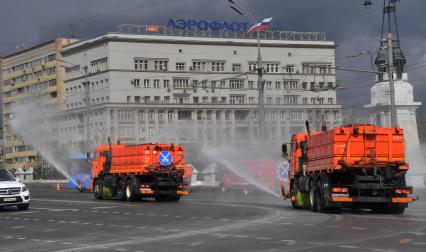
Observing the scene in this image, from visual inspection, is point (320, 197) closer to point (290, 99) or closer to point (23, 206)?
point (23, 206)

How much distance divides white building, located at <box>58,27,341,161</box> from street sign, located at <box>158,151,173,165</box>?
19.8m

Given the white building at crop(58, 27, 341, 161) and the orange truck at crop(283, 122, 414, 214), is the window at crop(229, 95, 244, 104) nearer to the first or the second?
the white building at crop(58, 27, 341, 161)

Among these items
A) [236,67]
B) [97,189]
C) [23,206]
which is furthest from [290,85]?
[23,206]

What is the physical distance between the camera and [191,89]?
9512 centimetres

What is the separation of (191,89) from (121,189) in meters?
54.9

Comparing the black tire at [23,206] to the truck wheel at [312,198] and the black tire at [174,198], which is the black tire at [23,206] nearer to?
the black tire at [174,198]

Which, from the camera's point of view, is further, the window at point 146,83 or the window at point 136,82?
the window at point 146,83

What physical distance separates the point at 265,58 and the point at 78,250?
79.3 metres

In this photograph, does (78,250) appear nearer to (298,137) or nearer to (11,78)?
(298,137)

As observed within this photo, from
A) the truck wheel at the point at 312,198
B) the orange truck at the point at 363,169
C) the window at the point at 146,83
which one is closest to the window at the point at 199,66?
the window at the point at 146,83

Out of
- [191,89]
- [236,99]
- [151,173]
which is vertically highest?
[191,89]

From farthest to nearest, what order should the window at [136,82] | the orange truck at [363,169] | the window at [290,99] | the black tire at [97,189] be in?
the window at [136,82]
the window at [290,99]
the black tire at [97,189]
the orange truck at [363,169]

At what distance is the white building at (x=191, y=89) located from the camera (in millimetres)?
65688

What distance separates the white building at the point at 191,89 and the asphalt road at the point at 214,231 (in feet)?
104
